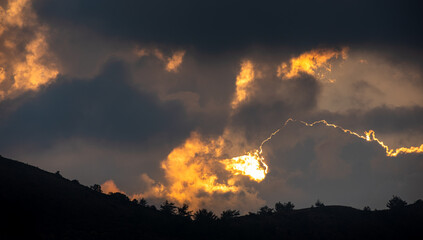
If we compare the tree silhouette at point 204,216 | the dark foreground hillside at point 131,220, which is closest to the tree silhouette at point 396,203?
the dark foreground hillside at point 131,220

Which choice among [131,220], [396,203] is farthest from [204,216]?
[396,203]

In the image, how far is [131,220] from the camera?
4650 centimetres

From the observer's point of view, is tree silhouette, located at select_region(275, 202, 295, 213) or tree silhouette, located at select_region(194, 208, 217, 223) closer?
tree silhouette, located at select_region(194, 208, 217, 223)

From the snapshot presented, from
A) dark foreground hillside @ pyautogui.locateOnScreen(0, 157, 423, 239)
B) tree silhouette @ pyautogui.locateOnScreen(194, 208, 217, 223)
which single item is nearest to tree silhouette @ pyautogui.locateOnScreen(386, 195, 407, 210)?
dark foreground hillside @ pyautogui.locateOnScreen(0, 157, 423, 239)

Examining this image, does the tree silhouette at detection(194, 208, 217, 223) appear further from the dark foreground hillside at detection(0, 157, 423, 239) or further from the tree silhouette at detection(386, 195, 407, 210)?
the tree silhouette at detection(386, 195, 407, 210)

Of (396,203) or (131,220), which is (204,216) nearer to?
(131,220)

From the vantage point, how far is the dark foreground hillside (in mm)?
37000

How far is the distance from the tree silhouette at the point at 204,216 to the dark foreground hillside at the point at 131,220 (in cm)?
33

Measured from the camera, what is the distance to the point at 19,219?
34031mm

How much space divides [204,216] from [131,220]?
11.2 m

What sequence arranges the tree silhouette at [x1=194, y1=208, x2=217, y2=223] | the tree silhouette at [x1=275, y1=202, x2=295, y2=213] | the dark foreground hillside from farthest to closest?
the tree silhouette at [x1=275, y1=202, x2=295, y2=213], the tree silhouette at [x1=194, y1=208, x2=217, y2=223], the dark foreground hillside

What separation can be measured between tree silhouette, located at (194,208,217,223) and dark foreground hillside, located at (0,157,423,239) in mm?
328

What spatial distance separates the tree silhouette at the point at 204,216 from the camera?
1952 inches

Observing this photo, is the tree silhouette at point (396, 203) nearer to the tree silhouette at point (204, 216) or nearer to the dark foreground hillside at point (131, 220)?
the dark foreground hillside at point (131, 220)
